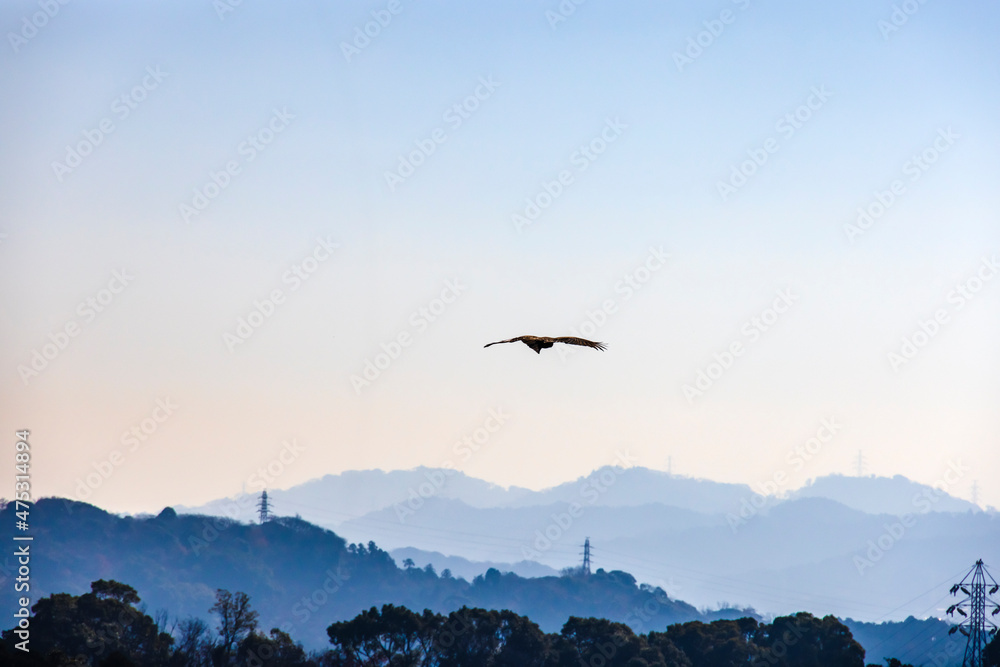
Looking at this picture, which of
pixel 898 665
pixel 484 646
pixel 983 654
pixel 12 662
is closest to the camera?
pixel 12 662

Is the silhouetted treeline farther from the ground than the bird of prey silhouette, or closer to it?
closer to it

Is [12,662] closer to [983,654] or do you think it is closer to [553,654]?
[553,654]

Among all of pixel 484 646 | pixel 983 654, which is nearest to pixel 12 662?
pixel 484 646

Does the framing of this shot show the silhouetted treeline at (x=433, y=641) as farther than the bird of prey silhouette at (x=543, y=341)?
Yes

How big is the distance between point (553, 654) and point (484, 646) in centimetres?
508

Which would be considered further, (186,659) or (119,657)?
(186,659)

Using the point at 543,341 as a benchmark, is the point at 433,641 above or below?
below

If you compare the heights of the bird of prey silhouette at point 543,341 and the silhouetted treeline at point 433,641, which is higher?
the bird of prey silhouette at point 543,341

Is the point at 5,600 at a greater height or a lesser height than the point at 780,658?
greater

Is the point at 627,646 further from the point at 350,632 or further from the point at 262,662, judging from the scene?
the point at 262,662

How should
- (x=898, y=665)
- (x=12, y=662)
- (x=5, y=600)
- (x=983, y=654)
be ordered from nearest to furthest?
(x=12, y=662) → (x=898, y=665) → (x=983, y=654) → (x=5, y=600)

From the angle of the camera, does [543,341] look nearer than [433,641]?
Yes

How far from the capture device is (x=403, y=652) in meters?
74.6

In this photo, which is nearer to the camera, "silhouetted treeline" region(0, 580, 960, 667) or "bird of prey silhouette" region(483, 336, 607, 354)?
"bird of prey silhouette" region(483, 336, 607, 354)
